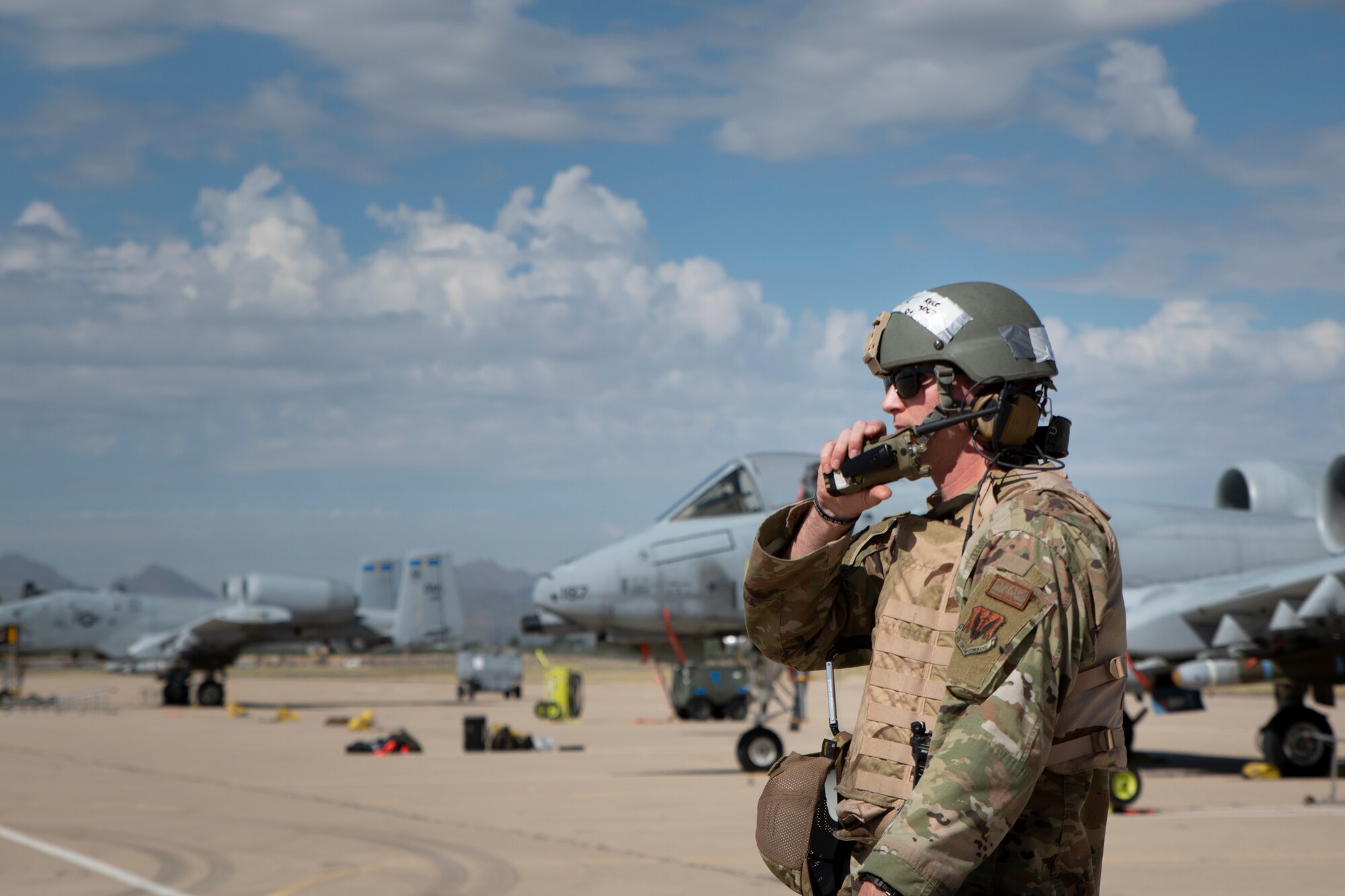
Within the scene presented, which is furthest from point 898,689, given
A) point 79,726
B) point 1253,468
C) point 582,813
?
point 79,726

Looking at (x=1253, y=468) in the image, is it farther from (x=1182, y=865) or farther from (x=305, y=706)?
(x=305, y=706)

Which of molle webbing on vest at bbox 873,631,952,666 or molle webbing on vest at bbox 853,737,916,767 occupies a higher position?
molle webbing on vest at bbox 873,631,952,666

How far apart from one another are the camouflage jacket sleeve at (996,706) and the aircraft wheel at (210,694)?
4272 cm

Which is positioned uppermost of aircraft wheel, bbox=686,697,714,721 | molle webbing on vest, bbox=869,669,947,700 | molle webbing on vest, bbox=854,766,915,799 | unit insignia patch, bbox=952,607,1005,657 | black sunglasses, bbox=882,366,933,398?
black sunglasses, bbox=882,366,933,398

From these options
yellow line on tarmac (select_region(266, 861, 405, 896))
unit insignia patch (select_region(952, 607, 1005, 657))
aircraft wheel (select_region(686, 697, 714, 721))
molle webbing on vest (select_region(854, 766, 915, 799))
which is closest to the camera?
unit insignia patch (select_region(952, 607, 1005, 657))

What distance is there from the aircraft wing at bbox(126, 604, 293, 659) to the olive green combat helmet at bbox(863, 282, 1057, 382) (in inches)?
1599

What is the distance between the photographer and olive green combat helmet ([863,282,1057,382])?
2902 mm

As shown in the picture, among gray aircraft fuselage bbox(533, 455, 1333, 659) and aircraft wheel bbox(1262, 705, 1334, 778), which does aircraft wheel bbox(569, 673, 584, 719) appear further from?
aircraft wheel bbox(1262, 705, 1334, 778)

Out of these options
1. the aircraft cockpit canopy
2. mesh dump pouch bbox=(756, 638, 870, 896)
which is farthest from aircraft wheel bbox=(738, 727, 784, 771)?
mesh dump pouch bbox=(756, 638, 870, 896)

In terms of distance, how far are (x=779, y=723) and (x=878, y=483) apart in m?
28.7

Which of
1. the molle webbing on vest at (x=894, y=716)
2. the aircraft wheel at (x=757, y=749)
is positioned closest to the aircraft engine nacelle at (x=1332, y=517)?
the aircraft wheel at (x=757, y=749)

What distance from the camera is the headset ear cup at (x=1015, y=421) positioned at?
9.36 ft

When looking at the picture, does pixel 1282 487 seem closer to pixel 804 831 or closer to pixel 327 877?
pixel 327 877

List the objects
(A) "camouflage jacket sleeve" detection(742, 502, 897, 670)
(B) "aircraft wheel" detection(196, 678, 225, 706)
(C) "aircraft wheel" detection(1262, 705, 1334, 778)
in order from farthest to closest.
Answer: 1. (B) "aircraft wheel" detection(196, 678, 225, 706)
2. (C) "aircraft wheel" detection(1262, 705, 1334, 778)
3. (A) "camouflage jacket sleeve" detection(742, 502, 897, 670)
